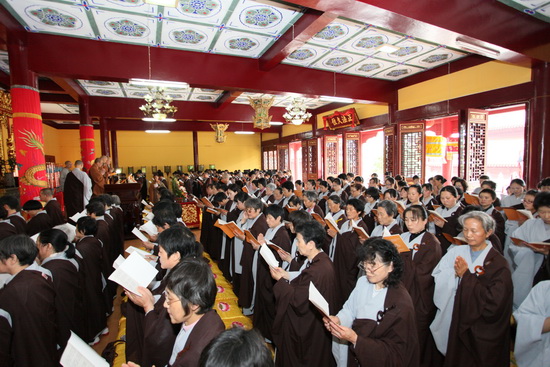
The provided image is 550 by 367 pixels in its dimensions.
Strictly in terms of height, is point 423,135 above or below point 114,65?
below

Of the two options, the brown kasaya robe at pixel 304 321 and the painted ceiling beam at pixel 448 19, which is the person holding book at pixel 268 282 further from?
the painted ceiling beam at pixel 448 19

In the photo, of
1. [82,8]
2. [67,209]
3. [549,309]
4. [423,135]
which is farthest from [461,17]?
[67,209]

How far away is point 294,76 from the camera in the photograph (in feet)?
27.7

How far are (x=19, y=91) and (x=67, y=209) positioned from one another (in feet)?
9.78

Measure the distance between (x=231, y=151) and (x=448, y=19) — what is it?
19.3 meters

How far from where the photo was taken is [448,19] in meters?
4.47

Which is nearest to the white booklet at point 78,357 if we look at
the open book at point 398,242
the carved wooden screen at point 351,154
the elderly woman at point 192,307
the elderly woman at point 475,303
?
the elderly woman at point 192,307

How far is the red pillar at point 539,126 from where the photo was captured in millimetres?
6281

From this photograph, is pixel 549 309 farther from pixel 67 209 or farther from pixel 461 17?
pixel 67 209

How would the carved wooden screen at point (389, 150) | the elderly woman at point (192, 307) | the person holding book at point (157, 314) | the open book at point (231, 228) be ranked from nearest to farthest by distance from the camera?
the elderly woman at point (192, 307) → the person holding book at point (157, 314) → the open book at point (231, 228) → the carved wooden screen at point (389, 150)

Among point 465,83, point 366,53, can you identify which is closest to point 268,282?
point 366,53

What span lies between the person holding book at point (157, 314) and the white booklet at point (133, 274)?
58 millimetres

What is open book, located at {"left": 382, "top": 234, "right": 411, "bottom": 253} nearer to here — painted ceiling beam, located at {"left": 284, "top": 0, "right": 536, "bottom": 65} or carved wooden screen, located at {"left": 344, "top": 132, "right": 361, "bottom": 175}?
painted ceiling beam, located at {"left": 284, "top": 0, "right": 536, "bottom": 65}

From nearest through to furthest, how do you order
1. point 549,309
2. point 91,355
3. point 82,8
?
point 91,355 < point 549,309 < point 82,8
